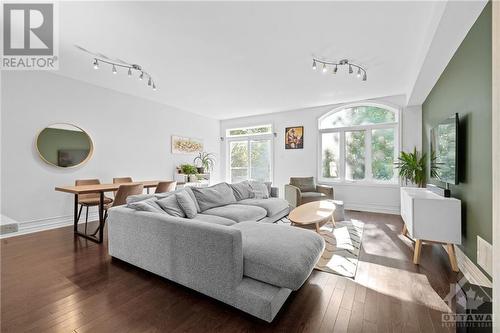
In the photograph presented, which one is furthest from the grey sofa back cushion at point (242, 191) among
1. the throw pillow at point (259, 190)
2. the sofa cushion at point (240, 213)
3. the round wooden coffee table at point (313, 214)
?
the round wooden coffee table at point (313, 214)

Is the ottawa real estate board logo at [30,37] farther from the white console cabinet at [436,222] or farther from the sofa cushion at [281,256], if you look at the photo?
the white console cabinet at [436,222]

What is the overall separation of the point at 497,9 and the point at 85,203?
4.50 m

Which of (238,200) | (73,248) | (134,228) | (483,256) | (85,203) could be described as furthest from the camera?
(238,200)

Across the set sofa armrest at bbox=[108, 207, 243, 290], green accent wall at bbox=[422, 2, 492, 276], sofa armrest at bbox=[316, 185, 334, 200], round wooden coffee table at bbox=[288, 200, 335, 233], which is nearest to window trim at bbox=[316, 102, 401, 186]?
sofa armrest at bbox=[316, 185, 334, 200]

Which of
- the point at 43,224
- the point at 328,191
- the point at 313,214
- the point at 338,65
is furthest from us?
the point at 328,191

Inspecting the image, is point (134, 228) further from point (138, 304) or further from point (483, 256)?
point (483, 256)

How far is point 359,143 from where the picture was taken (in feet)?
17.7

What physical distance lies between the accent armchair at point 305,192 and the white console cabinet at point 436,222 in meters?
2.18

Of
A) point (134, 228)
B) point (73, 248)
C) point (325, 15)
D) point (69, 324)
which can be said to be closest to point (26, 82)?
point (73, 248)

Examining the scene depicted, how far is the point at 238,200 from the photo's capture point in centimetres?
408

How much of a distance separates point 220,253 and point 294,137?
16.4 ft

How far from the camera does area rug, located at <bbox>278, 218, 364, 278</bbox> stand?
94.4 inches

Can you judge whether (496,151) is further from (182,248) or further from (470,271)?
(470,271)

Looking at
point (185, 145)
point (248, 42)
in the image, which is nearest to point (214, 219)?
point (248, 42)
